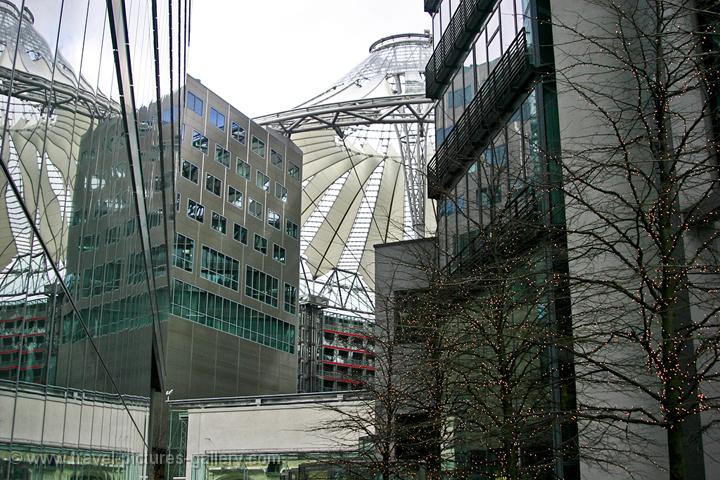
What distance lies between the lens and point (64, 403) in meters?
7.83

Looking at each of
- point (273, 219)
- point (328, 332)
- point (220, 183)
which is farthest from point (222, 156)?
point (328, 332)

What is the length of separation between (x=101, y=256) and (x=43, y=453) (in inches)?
154

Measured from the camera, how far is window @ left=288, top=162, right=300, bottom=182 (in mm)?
67125

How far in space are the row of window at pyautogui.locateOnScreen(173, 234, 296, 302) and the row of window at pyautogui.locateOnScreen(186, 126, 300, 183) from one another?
4.59m

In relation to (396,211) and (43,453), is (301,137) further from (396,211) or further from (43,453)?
(43,453)

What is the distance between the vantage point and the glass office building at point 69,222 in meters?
5.26

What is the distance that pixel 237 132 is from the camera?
6119 cm

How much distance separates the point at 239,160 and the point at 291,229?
26.4 feet

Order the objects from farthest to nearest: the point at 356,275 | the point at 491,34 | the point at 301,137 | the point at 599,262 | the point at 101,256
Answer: the point at 356,275 → the point at 301,137 → the point at 491,34 → the point at 599,262 → the point at 101,256

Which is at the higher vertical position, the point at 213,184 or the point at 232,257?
the point at 213,184

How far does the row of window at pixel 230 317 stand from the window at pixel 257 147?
38.5ft

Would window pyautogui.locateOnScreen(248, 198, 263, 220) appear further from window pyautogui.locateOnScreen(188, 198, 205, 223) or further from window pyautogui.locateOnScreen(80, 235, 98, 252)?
window pyautogui.locateOnScreen(80, 235, 98, 252)

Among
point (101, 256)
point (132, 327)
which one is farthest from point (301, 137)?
point (101, 256)

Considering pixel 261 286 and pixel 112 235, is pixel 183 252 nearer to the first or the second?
pixel 261 286
